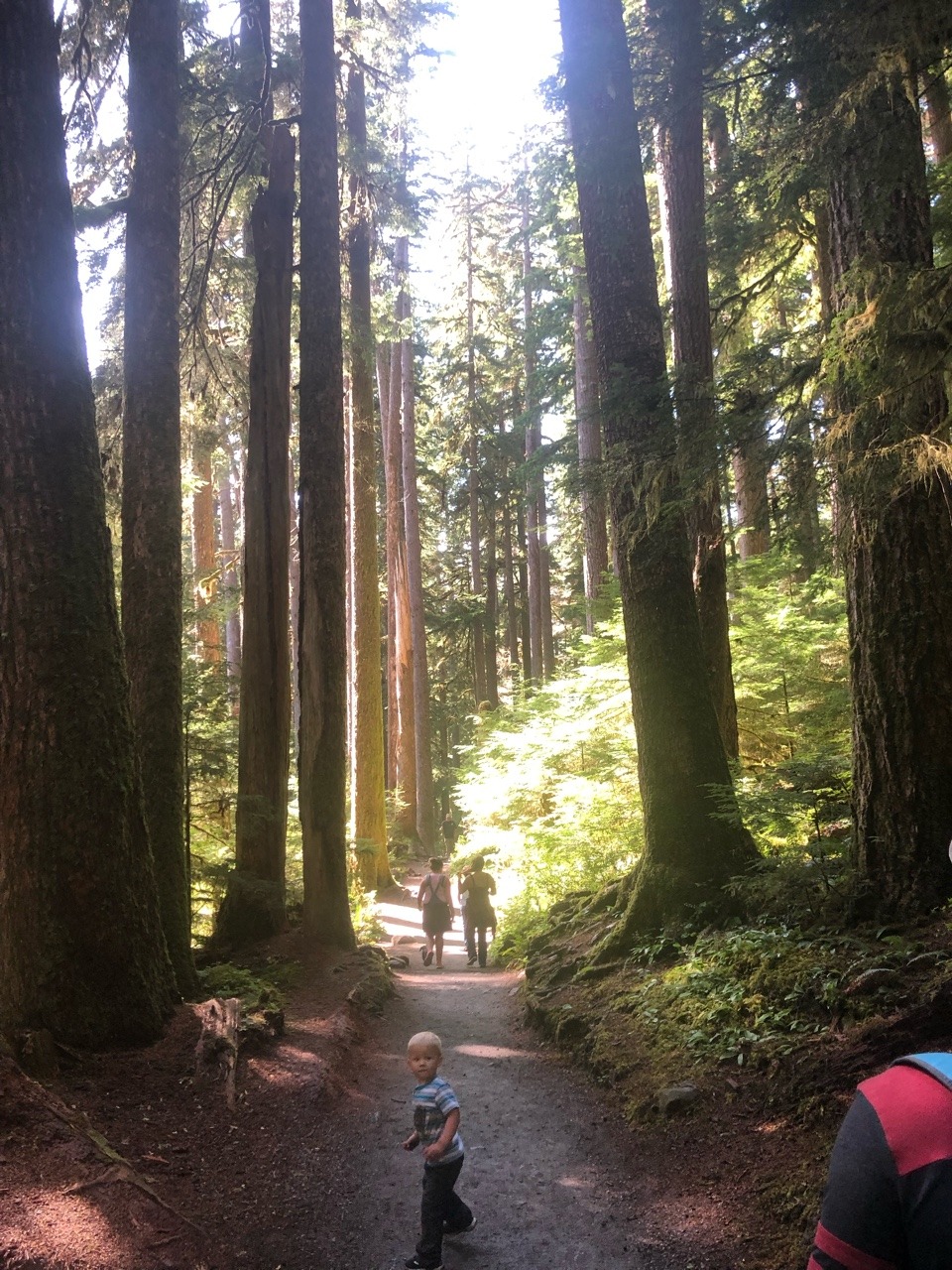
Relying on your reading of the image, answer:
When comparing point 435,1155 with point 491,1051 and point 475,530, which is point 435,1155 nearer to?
point 491,1051

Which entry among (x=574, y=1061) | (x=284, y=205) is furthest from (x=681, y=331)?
(x=574, y=1061)

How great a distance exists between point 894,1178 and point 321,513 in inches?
384

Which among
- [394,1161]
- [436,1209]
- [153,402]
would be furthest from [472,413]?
[436,1209]

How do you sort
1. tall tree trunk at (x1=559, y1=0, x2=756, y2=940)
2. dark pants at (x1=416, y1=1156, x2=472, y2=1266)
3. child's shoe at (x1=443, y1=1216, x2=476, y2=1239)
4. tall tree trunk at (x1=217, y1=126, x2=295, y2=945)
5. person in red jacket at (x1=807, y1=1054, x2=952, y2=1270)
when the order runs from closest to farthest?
person in red jacket at (x1=807, y1=1054, x2=952, y2=1270)
dark pants at (x1=416, y1=1156, x2=472, y2=1266)
child's shoe at (x1=443, y1=1216, x2=476, y2=1239)
tall tree trunk at (x1=559, y1=0, x2=756, y2=940)
tall tree trunk at (x1=217, y1=126, x2=295, y2=945)

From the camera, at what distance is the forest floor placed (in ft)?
11.7

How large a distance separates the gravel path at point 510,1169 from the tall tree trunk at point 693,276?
164 inches

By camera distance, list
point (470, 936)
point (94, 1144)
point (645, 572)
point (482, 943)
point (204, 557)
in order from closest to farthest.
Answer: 1. point (94, 1144)
2. point (645, 572)
3. point (482, 943)
4. point (470, 936)
5. point (204, 557)

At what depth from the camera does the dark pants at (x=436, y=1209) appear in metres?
4.12

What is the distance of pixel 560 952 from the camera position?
8.88 m

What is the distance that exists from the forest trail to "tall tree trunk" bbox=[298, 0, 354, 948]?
269 cm

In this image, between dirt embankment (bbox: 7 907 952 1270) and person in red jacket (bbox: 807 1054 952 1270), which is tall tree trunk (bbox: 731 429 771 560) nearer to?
dirt embankment (bbox: 7 907 952 1270)

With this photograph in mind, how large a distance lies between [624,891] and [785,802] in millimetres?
2546

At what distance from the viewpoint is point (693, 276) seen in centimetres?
996

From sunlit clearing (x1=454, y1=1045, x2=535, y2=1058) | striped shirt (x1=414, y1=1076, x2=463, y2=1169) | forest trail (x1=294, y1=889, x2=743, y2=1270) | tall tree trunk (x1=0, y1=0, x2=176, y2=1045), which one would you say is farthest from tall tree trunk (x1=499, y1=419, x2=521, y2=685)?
striped shirt (x1=414, y1=1076, x2=463, y2=1169)
